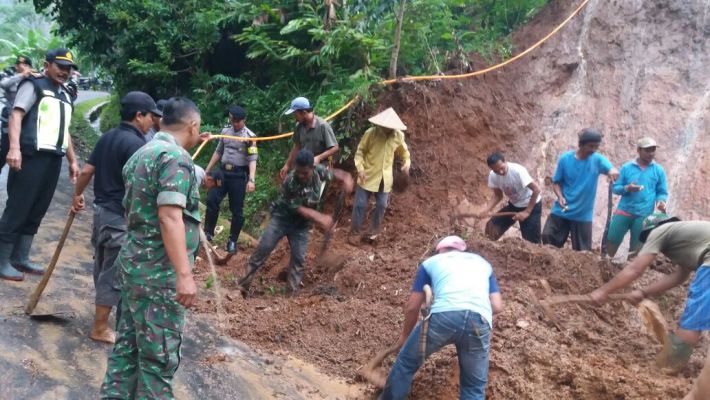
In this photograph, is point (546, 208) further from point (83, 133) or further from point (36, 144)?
point (83, 133)

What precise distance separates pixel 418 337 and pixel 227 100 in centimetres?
788

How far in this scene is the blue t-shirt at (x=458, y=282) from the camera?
3.74m

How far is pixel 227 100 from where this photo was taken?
10.8 metres

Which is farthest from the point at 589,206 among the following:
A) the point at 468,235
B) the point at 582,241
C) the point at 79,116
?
the point at 79,116

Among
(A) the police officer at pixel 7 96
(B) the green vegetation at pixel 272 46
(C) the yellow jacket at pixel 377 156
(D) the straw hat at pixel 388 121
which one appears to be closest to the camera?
(A) the police officer at pixel 7 96

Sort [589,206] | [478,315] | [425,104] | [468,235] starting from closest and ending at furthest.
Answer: [478,315] → [589,206] → [468,235] → [425,104]

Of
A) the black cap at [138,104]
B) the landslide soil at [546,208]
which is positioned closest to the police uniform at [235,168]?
the landslide soil at [546,208]

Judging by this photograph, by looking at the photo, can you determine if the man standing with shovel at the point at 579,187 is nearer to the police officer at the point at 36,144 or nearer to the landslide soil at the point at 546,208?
the landslide soil at the point at 546,208

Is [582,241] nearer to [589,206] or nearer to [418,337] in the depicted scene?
[589,206]

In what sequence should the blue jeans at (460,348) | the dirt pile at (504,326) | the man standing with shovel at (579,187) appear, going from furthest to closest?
1. the man standing with shovel at (579,187)
2. the dirt pile at (504,326)
3. the blue jeans at (460,348)

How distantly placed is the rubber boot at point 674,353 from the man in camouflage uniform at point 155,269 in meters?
3.48

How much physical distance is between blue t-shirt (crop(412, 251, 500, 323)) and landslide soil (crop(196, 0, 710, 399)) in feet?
2.99

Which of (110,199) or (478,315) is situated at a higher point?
(110,199)

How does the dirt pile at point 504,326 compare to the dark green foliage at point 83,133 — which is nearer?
the dirt pile at point 504,326
